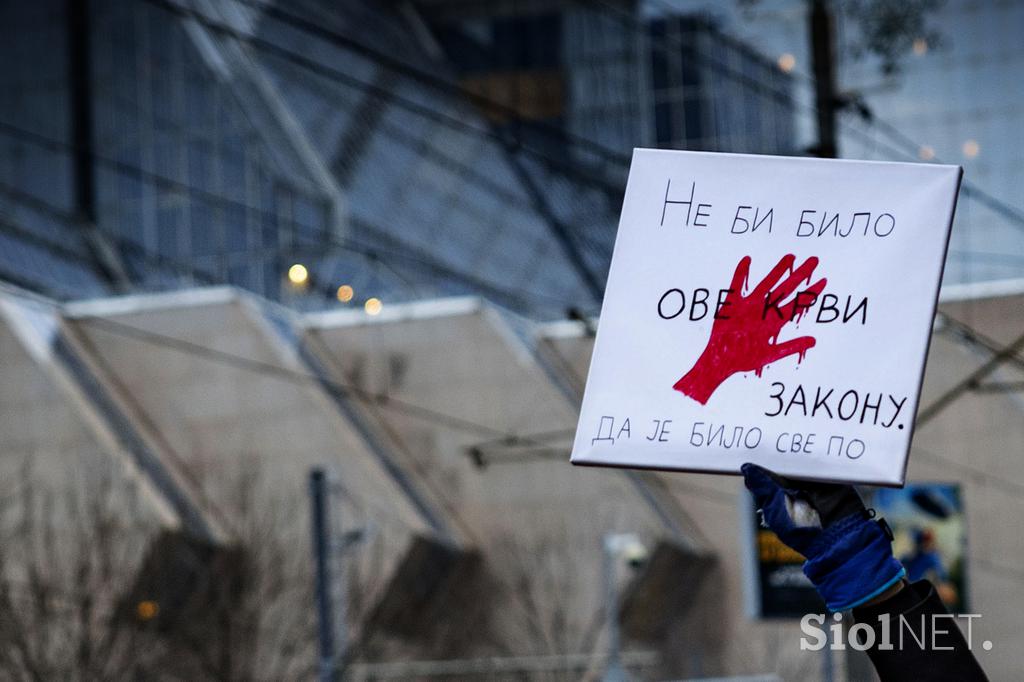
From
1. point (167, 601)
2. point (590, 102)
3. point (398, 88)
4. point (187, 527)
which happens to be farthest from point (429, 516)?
point (590, 102)

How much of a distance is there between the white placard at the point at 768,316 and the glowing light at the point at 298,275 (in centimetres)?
3528

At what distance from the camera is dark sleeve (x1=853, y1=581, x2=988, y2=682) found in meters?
3.61

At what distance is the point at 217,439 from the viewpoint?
35562mm

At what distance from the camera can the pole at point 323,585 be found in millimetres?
20891

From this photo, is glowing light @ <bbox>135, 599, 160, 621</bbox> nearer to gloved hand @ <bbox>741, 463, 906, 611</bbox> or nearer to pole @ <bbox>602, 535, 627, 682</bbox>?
pole @ <bbox>602, 535, 627, 682</bbox>

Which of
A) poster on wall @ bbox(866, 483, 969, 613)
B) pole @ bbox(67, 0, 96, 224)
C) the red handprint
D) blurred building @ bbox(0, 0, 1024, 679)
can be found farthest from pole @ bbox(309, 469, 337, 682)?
pole @ bbox(67, 0, 96, 224)

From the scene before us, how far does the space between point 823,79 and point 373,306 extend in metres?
22.6

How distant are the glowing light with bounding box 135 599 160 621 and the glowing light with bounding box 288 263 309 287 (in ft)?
44.4

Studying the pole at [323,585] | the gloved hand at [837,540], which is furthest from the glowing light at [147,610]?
the gloved hand at [837,540]

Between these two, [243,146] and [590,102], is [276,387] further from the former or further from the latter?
[590,102]

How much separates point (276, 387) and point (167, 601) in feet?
27.7

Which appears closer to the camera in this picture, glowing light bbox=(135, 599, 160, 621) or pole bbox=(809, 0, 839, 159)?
pole bbox=(809, 0, 839, 159)

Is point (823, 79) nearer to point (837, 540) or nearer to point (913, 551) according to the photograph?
point (837, 540)

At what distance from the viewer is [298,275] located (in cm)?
4003
